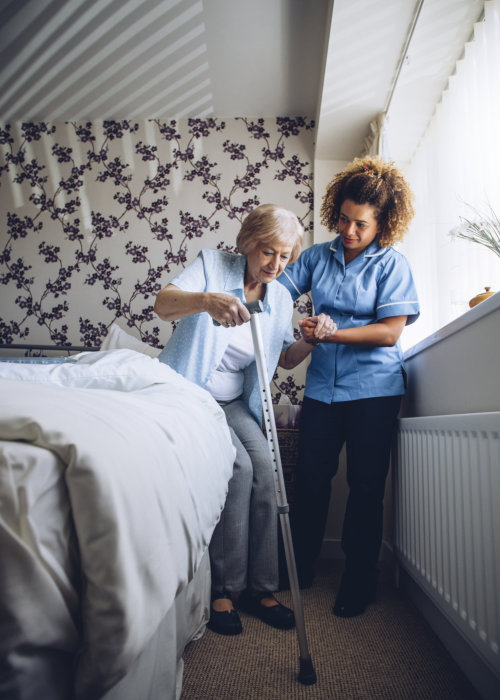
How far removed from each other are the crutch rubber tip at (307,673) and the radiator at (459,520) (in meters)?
0.39

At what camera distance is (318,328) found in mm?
1562

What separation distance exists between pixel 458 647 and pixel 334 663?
0.35m

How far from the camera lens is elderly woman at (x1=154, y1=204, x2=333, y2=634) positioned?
4.78 ft

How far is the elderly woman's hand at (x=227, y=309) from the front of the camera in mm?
1338

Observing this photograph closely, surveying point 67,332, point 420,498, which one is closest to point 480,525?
point 420,498

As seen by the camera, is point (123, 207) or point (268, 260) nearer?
point (268, 260)

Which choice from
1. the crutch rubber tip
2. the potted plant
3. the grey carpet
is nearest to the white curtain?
the potted plant

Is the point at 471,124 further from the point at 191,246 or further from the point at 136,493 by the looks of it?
the point at 136,493

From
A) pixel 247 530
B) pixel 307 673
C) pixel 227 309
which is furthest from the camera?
pixel 247 530

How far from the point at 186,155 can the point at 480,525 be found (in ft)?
8.58

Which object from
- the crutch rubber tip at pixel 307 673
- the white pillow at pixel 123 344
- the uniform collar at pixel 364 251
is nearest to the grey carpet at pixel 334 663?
the crutch rubber tip at pixel 307 673

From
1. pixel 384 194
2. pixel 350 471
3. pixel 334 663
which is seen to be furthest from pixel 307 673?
pixel 384 194

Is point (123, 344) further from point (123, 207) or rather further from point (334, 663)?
point (334, 663)

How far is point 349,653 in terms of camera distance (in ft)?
4.26
